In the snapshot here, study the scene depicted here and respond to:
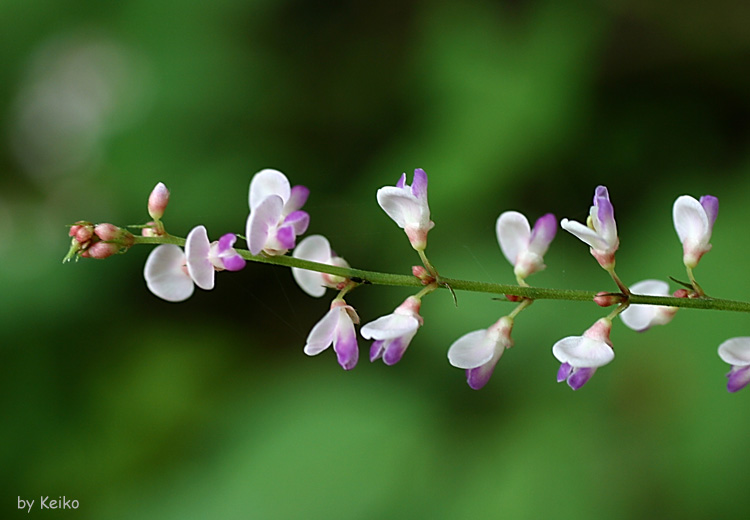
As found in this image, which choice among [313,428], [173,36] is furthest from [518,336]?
[173,36]

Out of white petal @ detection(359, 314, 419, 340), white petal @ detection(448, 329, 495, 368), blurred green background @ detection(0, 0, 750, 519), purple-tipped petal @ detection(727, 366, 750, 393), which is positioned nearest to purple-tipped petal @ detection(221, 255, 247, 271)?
white petal @ detection(359, 314, 419, 340)

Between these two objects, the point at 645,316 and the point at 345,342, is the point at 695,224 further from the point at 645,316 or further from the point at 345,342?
the point at 345,342

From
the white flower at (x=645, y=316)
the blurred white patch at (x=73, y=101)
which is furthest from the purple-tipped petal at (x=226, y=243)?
the blurred white patch at (x=73, y=101)

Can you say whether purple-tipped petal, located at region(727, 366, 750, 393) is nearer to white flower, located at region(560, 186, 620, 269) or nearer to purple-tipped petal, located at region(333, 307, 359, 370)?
white flower, located at region(560, 186, 620, 269)

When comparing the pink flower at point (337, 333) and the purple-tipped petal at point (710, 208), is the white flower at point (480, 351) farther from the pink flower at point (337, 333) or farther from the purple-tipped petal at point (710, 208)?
the purple-tipped petal at point (710, 208)

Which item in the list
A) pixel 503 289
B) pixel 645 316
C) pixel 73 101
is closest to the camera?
pixel 503 289

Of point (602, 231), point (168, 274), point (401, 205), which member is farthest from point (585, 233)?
point (168, 274)
